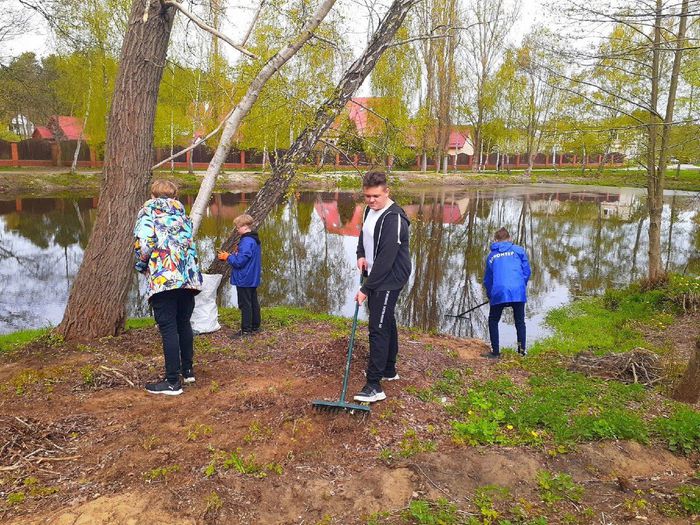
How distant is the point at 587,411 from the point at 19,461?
4.25 metres

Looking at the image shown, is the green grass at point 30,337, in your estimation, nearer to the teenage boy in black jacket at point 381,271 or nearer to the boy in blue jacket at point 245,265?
the boy in blue jacket at point 245,265

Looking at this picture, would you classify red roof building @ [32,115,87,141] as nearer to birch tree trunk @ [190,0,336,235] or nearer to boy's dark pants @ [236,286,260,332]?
birch tree trunk @ [190,0,336,235]

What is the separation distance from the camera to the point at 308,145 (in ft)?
25.1

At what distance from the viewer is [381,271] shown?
162 inches

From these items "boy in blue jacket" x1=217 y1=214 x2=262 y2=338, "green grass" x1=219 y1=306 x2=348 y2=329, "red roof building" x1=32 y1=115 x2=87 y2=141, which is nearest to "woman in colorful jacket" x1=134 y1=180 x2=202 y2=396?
"boy in blue jacket" x1=217 y1=214 x2=262 y2=338

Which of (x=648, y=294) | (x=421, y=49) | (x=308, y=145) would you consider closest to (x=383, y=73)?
(x=308, y=145)

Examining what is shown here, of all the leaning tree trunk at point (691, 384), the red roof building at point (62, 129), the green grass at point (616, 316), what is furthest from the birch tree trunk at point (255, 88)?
the red roof building at point (62, 129)

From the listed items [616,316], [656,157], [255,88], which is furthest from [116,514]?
[656,157]

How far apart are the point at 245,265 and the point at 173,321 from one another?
2.02m

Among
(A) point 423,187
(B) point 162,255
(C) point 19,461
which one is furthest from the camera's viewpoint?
(A) point 423,187

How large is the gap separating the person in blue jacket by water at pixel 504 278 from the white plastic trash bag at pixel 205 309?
11.4ft

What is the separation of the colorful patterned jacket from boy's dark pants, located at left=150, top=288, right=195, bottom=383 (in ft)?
0.38

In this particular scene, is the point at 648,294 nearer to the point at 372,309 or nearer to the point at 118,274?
the point at 372,309

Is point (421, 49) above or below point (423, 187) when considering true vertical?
above
